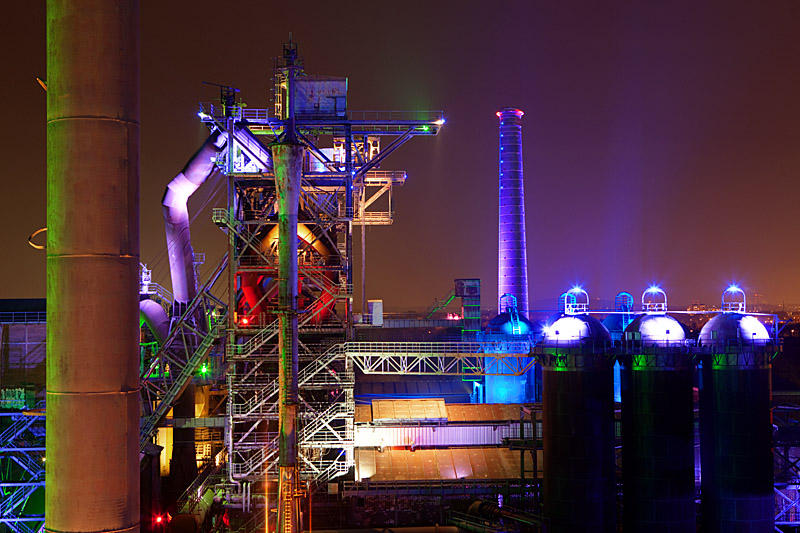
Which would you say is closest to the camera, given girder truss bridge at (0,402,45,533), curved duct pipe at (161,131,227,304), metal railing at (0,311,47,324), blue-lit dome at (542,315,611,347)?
girder truss bridge at (0,402,45,533)

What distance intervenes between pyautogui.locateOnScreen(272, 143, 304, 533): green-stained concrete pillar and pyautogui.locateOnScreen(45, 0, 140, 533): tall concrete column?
17003mm

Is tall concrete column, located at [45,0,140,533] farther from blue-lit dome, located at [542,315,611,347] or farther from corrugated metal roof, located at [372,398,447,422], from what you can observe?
corrugated metal roof, located at [372,398,447,422]

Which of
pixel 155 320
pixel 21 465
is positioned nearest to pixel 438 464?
pixel 155 320

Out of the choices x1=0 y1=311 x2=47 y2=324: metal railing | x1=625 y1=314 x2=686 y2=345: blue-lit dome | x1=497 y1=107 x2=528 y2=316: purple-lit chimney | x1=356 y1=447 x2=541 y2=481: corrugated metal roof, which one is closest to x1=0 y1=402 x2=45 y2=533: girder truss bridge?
x1=0 y1=311 x2=47 y2=324: metal railing

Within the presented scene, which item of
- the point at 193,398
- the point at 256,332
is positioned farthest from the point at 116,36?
the point at 193,398

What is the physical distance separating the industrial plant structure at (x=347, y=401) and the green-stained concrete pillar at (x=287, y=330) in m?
0.08

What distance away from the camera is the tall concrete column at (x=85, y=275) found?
8.17 m

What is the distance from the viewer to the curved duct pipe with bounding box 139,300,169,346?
4019 centimetres

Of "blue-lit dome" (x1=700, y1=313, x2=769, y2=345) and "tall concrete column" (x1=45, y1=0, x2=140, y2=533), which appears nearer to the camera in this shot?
"tall concrete column" (x1=45, y1=0, x2=140, y2=533)

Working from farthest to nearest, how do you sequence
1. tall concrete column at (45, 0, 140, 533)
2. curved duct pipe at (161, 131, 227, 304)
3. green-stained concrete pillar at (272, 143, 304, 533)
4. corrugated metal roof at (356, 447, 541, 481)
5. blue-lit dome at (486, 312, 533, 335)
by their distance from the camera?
blue-lit dome at (486, 312, 533, 335), corrugated metal roof at (356, 447, 541, 481), curved duct pipe at (161, 131, 227, 304), green-stained concrete pillar at (272, 143, 304, 533), tall concrete column at (45, 0, 140, 533)

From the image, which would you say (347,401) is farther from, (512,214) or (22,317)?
(512,214)

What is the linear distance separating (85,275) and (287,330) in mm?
17854

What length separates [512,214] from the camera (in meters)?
55.3

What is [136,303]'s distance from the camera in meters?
8.52
